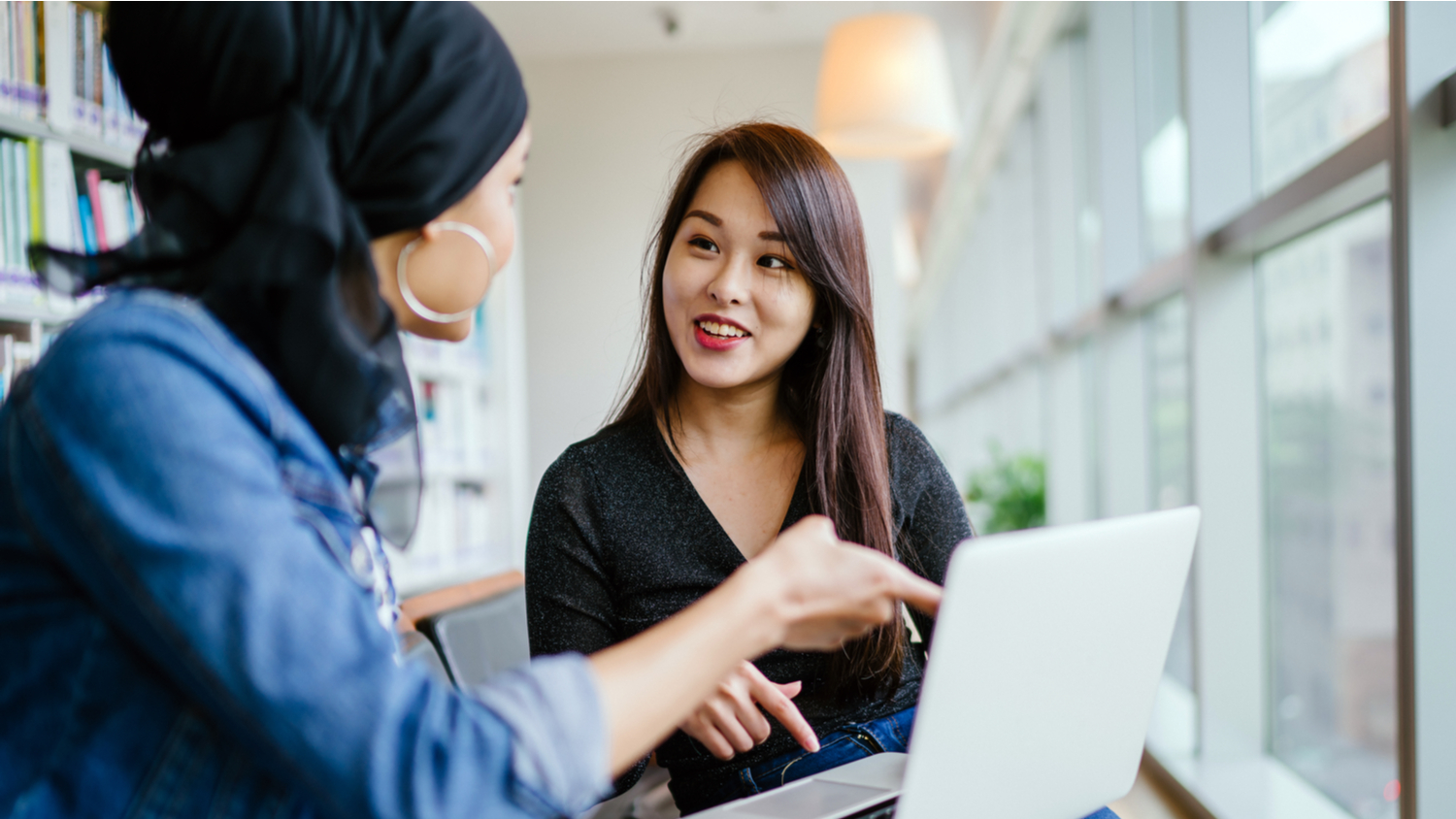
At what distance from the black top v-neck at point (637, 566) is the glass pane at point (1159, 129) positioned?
2.40m

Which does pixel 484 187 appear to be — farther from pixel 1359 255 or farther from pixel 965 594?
pixel 1359 255

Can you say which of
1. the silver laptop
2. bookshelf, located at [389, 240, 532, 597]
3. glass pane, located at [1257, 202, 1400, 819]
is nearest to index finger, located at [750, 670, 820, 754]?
the silver laptop

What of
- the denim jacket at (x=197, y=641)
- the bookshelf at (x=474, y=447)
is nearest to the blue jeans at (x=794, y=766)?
the denim jacket at (x=197, y=641)

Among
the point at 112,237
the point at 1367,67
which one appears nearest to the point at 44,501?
the point at 112,237

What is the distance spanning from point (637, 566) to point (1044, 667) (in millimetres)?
665

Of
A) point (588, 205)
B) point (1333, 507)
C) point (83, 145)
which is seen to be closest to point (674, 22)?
point (588, 205)

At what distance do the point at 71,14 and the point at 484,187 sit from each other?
2161 mm

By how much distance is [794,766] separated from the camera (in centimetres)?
121

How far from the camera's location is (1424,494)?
52.4 inches

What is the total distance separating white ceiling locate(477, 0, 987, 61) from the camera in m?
4.31

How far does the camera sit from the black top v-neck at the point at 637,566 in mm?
1285

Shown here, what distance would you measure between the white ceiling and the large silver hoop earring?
3805mm

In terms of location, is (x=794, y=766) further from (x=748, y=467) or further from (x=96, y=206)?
(x=96, y=206)

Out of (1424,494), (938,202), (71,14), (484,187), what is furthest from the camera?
(938,202)
